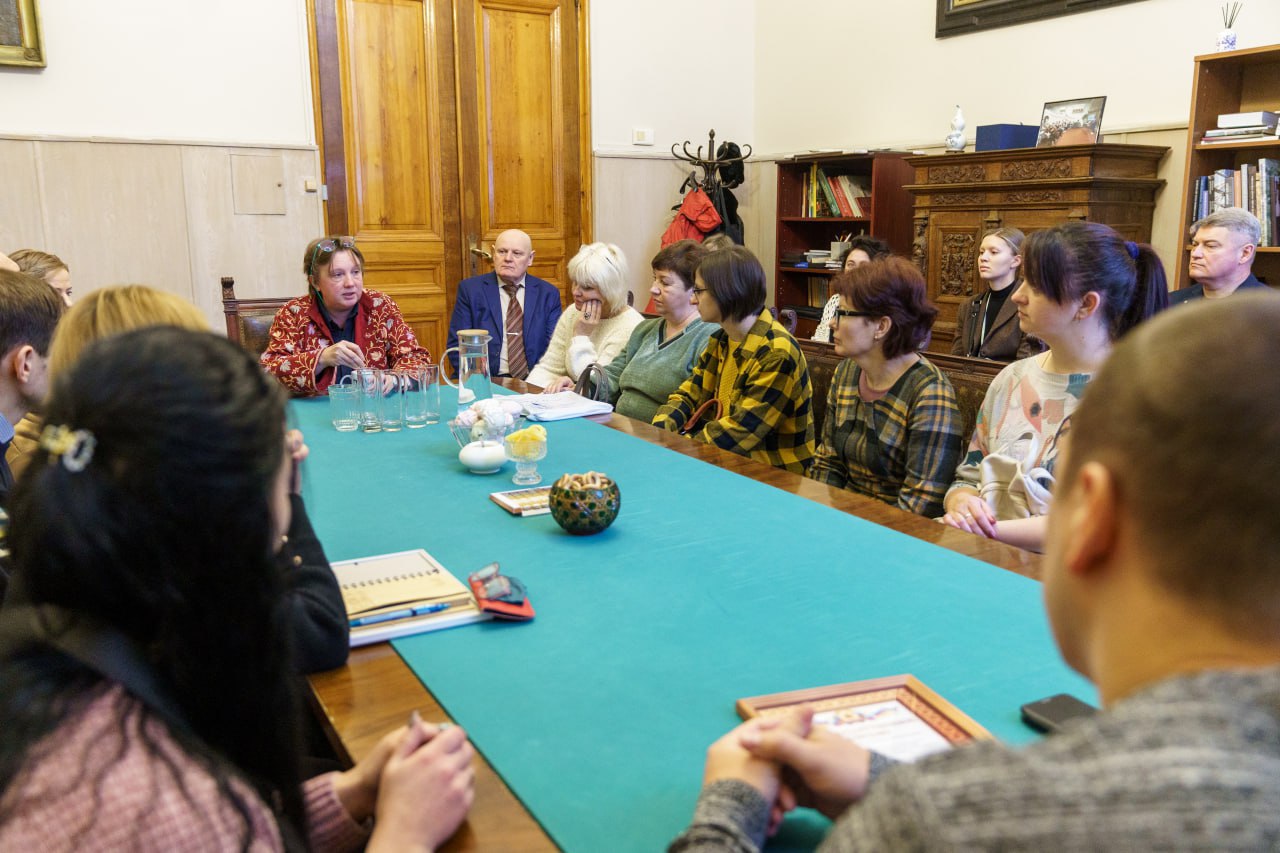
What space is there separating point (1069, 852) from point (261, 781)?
0.66 meters

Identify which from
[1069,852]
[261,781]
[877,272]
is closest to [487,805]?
[261,781]

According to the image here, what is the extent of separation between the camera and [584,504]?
1.69 m

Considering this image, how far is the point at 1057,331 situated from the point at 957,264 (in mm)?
2935

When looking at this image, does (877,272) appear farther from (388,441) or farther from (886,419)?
(388,441)

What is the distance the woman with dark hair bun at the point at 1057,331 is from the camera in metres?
2.08

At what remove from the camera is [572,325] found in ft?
13.4

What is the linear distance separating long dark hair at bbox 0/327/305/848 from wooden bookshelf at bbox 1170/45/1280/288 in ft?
14.1

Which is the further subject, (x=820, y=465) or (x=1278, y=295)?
(x=820, y=465)

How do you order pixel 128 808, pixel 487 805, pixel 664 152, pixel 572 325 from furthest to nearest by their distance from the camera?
pixel 664 152, pixel 572 325, pixel 487 805, pixel 128 808

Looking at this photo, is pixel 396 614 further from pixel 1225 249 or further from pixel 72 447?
pixel 1225 249

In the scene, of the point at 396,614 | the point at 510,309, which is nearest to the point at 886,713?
the point at 396,614

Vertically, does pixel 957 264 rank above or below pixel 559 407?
above

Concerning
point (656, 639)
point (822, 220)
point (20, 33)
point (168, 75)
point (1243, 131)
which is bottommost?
point (656, 639)

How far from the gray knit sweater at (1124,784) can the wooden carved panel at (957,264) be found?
4.62 m
